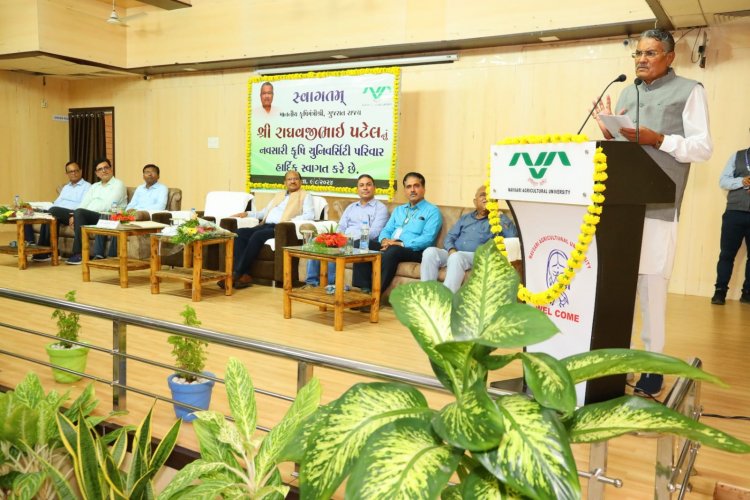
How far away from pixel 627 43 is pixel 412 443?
5.90 meters

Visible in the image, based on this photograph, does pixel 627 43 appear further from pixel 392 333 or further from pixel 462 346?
pixel 462 346

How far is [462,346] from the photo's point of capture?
798 mm

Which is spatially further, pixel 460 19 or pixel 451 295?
pixel 460 19

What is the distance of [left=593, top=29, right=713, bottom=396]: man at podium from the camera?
2.58 metres

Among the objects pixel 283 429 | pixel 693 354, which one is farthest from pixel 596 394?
pixel 693 354

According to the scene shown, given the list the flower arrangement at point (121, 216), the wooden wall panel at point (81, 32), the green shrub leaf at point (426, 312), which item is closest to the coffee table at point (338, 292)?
the flower arrangement at point (121, 216)

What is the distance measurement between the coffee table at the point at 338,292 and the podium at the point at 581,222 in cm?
210

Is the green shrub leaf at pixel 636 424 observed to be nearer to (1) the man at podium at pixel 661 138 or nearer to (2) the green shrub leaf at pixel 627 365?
(2) the green shrub leaf at pixel 627 365

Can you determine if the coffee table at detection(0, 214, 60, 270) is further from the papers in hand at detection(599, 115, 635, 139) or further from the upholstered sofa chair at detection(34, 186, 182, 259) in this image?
the papers in hand at detection(599, 115, 635, 139)

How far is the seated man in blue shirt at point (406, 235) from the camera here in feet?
16.6

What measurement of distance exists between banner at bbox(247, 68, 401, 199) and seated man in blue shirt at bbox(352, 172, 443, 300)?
1.28m

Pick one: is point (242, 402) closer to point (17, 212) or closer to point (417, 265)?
point (417, 265)

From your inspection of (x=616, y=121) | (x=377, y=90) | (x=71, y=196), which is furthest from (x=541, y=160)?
(x=71, y=196)

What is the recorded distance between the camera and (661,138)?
2.52m
